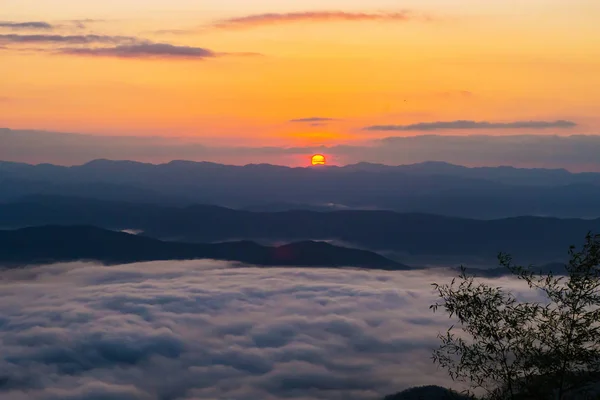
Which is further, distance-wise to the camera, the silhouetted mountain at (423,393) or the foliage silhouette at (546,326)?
the silhouetted mountain at (423,393)

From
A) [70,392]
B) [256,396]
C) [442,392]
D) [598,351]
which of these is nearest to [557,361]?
[598,351]

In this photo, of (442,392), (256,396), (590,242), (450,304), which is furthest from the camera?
(256,396)

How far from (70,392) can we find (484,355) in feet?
605

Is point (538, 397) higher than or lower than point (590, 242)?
lower

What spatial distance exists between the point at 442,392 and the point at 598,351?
430 ft

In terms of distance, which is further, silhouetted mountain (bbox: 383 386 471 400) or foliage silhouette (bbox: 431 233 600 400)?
silhouetted mountain (bbox: 383 386 471 400)

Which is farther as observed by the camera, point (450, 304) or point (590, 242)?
point (450, 304)

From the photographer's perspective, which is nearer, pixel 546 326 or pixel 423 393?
pixel 546 326

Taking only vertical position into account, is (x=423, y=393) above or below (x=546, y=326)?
below

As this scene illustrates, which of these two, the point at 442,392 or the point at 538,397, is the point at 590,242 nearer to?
the point at 538,397

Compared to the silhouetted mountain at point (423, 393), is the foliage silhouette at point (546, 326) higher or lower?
higher

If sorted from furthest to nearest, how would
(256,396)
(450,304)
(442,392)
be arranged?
(256,396) < (442,392) < (450,304)

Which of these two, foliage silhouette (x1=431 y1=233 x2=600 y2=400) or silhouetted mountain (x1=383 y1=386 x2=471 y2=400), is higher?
foliage silhouette (x1=431 y1=233 x2=600 y2=400)

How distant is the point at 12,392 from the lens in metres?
198
